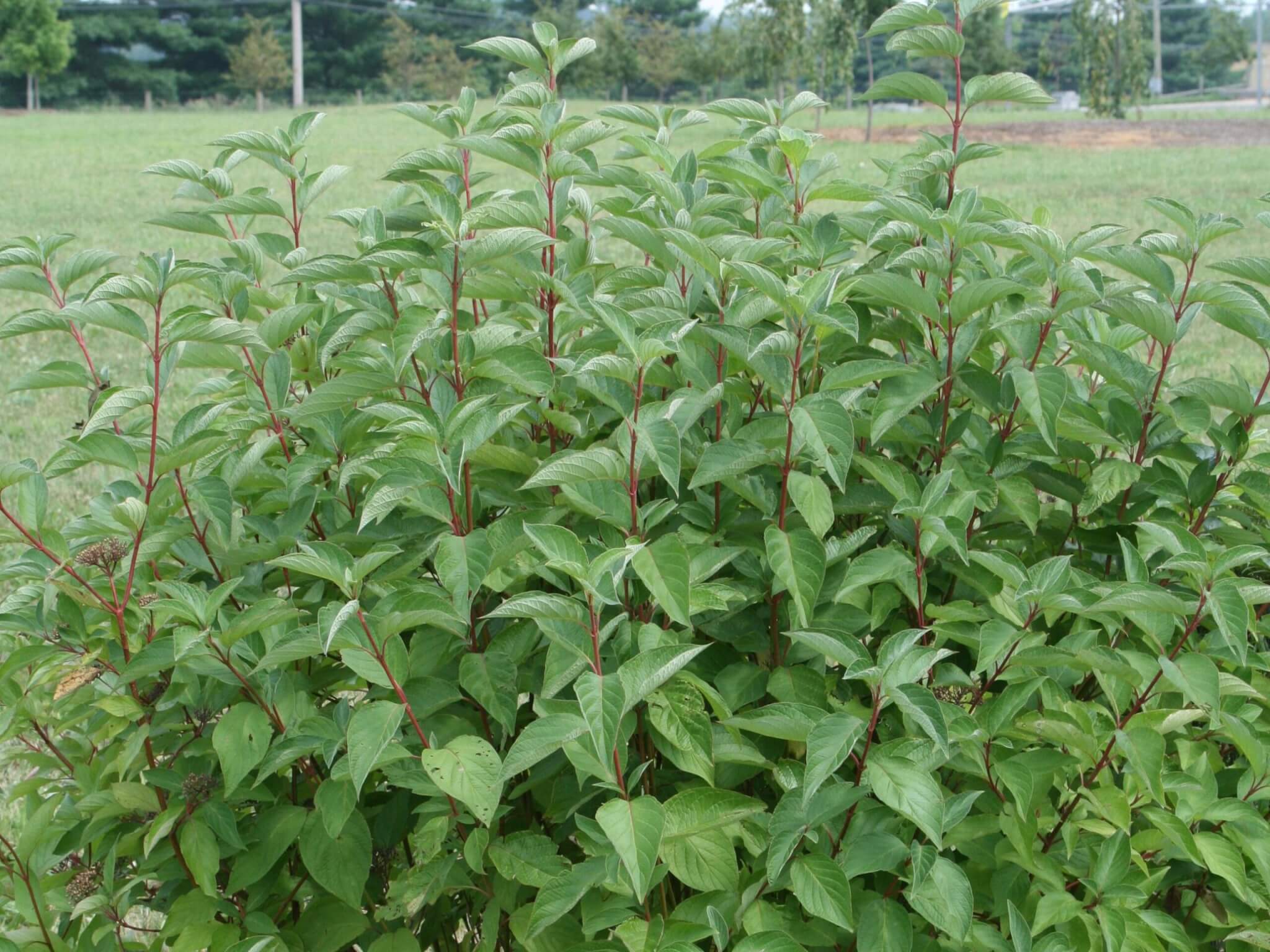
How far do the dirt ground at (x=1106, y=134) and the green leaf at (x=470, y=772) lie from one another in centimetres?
2243

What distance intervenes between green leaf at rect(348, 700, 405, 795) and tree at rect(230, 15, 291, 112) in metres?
44.1

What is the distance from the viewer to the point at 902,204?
1.55 m

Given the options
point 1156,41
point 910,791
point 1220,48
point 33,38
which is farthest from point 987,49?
point 910,791

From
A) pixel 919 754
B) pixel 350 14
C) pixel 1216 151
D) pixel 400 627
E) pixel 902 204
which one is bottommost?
pixel 919 754

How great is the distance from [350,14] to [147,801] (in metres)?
51.9

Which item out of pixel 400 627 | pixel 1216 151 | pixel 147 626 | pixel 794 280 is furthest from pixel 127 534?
pixel 1216 151

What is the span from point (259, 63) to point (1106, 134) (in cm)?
3011

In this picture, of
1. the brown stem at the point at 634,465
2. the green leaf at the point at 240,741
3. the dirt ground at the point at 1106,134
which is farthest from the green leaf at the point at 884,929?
the dirt ground at the point at 1106,134

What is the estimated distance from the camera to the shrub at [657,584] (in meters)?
1.32

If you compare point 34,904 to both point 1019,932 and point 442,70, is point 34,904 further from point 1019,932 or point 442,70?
point 442,70

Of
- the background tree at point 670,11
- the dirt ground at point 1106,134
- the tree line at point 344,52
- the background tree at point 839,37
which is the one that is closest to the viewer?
the dirt ground at point 1106,134

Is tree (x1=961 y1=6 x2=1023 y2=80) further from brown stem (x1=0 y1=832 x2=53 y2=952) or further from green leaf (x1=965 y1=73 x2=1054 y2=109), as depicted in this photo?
brown stem (x1=0 y1=832 x2=53 y2=952)

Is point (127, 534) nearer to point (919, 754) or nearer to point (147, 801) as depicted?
point (147, 801)

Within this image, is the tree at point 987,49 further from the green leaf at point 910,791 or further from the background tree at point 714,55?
the green leaf at point 910,791
